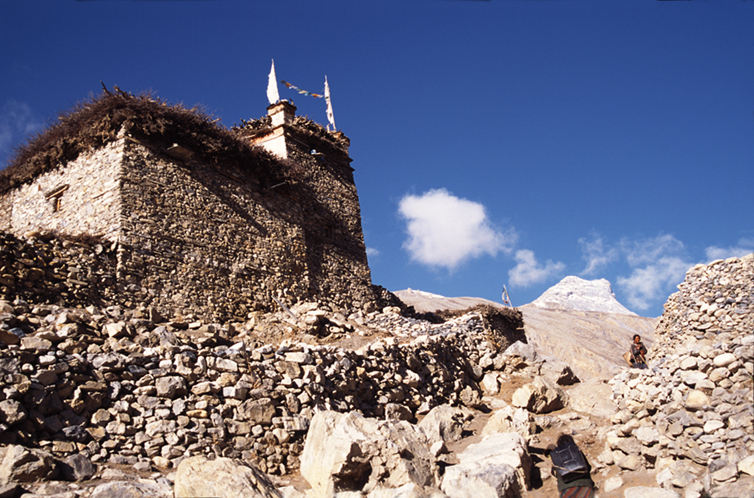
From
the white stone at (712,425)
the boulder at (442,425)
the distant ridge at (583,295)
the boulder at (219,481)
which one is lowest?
the white stone at (712,425)

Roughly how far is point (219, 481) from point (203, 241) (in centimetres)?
734

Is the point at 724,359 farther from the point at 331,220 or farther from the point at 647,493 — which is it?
the point at 331,220

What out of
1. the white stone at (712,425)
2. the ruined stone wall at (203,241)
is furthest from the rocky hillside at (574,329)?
the white stone at (712,425)

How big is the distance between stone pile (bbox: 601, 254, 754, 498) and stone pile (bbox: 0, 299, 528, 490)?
3490 mm

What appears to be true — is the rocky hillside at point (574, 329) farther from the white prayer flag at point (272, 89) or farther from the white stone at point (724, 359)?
the white stone at point (724, 359)

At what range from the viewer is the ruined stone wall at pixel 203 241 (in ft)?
32.7

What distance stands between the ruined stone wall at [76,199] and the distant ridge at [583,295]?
55.4 meters

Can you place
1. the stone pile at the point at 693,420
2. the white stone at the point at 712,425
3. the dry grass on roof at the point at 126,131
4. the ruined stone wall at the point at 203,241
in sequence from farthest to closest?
the dry grass on roof at the point at 126,131 < the ruined stone wall at the point at 203,241 < the white stone at the point at 712,425 < the stone pile at the point at 693,420

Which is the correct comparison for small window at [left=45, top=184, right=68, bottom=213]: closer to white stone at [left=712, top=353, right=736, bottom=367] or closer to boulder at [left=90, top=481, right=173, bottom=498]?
boulder at [left=90, top=481, right=173, bottom=498]

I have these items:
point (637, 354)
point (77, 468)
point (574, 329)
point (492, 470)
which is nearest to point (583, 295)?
point (574, 329)

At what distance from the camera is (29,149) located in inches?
473

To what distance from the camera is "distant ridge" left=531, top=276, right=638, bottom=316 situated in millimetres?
63922

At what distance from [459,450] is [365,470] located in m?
2.30

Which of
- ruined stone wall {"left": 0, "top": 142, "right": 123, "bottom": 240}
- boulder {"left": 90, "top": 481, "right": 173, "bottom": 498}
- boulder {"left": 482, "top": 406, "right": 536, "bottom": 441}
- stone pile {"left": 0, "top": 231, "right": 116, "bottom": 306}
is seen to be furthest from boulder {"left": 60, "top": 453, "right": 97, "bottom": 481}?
ruined stone wall {"left": 0, "top": 142, "right": 123, "bottom": 240}
